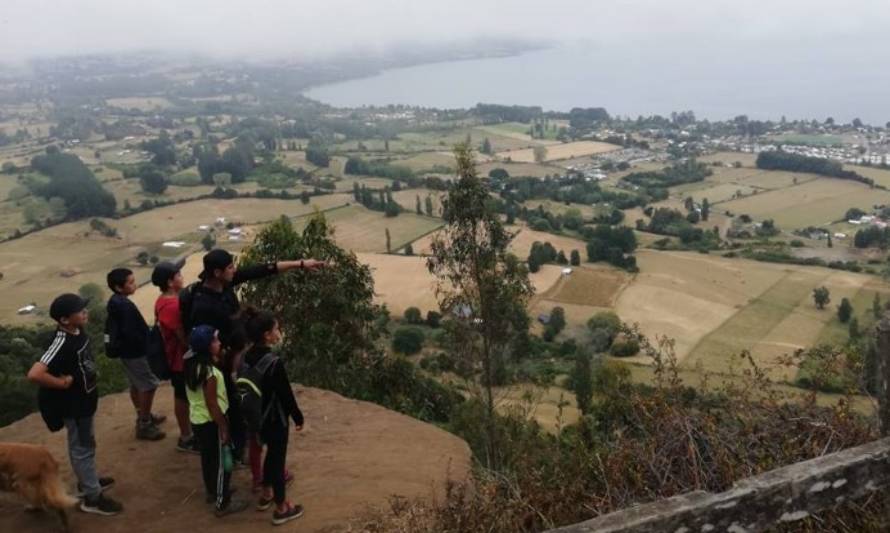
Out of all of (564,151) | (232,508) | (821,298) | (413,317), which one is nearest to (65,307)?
(232,508)

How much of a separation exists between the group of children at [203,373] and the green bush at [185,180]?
57.1 metres

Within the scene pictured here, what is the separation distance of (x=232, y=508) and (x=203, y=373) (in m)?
1.12

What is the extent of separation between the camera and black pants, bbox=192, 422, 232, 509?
16.6 feet

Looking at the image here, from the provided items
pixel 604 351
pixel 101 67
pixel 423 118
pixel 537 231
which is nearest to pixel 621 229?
pixel 537 231

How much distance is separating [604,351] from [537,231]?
61.4ft

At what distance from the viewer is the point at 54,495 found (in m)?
4.88

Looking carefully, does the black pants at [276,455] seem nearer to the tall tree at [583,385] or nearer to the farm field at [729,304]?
the tall tree at [583,385]

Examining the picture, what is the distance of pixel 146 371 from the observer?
19.2 ft

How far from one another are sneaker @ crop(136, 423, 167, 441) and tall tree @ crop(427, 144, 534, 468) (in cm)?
461

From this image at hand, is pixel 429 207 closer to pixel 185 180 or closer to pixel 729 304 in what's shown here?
pixel 729 304

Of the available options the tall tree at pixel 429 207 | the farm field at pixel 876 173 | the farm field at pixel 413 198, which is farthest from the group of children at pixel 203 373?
the farm field at pixel 876 173

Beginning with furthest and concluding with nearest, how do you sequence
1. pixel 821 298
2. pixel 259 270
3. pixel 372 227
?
1. pixel 372 227
2. pixel 821 298
3. pixel 259 270

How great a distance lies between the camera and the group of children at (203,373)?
4.73 metres

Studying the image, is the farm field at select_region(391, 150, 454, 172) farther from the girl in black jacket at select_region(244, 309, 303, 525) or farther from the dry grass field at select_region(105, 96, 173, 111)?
the dry grass field at select_region(105, 96, 173, 111)
